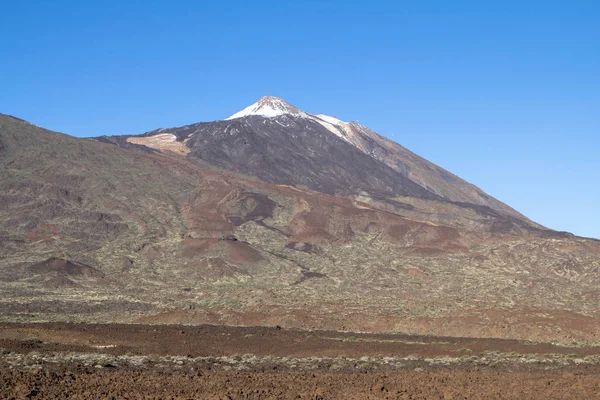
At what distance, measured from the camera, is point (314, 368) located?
29891 millimetres

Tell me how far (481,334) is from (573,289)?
23.7 metres

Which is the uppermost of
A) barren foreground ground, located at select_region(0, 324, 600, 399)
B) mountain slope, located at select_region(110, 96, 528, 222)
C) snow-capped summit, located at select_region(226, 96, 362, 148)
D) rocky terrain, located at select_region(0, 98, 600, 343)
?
snow-capped summit, located at select_region(226, 96, 362, 148)

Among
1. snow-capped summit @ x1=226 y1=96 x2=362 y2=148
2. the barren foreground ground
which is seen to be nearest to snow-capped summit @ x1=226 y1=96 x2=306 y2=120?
snow-capped summit @ x1=226 y1=96 x2=362 y2=148

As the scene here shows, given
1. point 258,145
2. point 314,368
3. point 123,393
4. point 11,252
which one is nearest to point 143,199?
point 11,252

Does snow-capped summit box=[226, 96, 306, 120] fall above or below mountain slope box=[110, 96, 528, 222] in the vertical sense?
above

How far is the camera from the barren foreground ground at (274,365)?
22.8 metres

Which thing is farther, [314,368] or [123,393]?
[314,368]

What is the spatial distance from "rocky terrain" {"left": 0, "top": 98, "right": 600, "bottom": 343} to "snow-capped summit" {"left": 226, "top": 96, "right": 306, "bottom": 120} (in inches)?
1606

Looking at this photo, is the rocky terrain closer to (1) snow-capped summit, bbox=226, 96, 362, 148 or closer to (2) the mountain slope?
(2) the mountain slope

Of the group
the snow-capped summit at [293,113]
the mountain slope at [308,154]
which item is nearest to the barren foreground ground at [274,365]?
the mountain slope at [308,154]

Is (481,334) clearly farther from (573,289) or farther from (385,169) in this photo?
(385,169)

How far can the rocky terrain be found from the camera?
5281cm

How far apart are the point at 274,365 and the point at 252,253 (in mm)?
45690

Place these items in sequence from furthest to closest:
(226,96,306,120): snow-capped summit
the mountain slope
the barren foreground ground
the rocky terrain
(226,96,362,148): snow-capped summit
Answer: (226,96,306,120): snow-capped summit
(226,96,362,148): snow-capped summit
the mountain slope
the rocky terrain
the barren foreground ground
